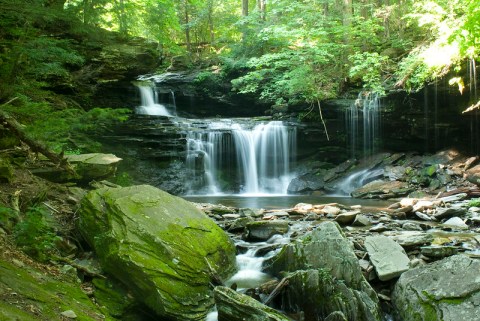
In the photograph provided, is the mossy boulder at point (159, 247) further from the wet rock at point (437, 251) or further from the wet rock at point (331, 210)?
the wet rock at point (331, 210)

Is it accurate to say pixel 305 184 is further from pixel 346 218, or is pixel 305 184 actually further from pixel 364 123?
pixel 346 218

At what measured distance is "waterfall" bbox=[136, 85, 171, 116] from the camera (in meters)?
19.6

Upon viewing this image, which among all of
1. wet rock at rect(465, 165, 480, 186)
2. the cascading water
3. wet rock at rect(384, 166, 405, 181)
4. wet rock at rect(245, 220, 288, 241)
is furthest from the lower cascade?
wet rock at rect(245, 220, 288, 241)

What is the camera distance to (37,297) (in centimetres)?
323

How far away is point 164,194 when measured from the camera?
19.1 feet

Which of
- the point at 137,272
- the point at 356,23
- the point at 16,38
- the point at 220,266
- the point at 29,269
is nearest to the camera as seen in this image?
the point at 29,269

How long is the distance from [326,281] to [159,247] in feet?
6.32

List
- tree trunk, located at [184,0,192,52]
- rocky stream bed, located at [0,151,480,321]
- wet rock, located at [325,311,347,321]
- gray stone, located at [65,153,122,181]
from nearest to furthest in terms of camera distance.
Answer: rocky stream bed, located at [0,151,480,321]
wet rock, located at [325,311,347,321]
gray stone, located at [65,153,122,181]
tree trunk, located at [184,0,192,52]

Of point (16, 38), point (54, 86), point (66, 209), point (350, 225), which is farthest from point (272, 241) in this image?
point (54, 86)

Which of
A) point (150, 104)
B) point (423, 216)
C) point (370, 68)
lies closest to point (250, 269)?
point (423, 216)

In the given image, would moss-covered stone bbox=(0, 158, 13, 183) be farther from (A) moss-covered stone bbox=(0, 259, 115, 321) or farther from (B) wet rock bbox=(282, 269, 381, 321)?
(B) wet rock bbox=(282, 269, 381, 321)

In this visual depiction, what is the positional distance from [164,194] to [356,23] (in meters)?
14.5

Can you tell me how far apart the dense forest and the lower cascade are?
188 centimetres

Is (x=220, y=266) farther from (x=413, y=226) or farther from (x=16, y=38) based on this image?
(x=16, y=38)
